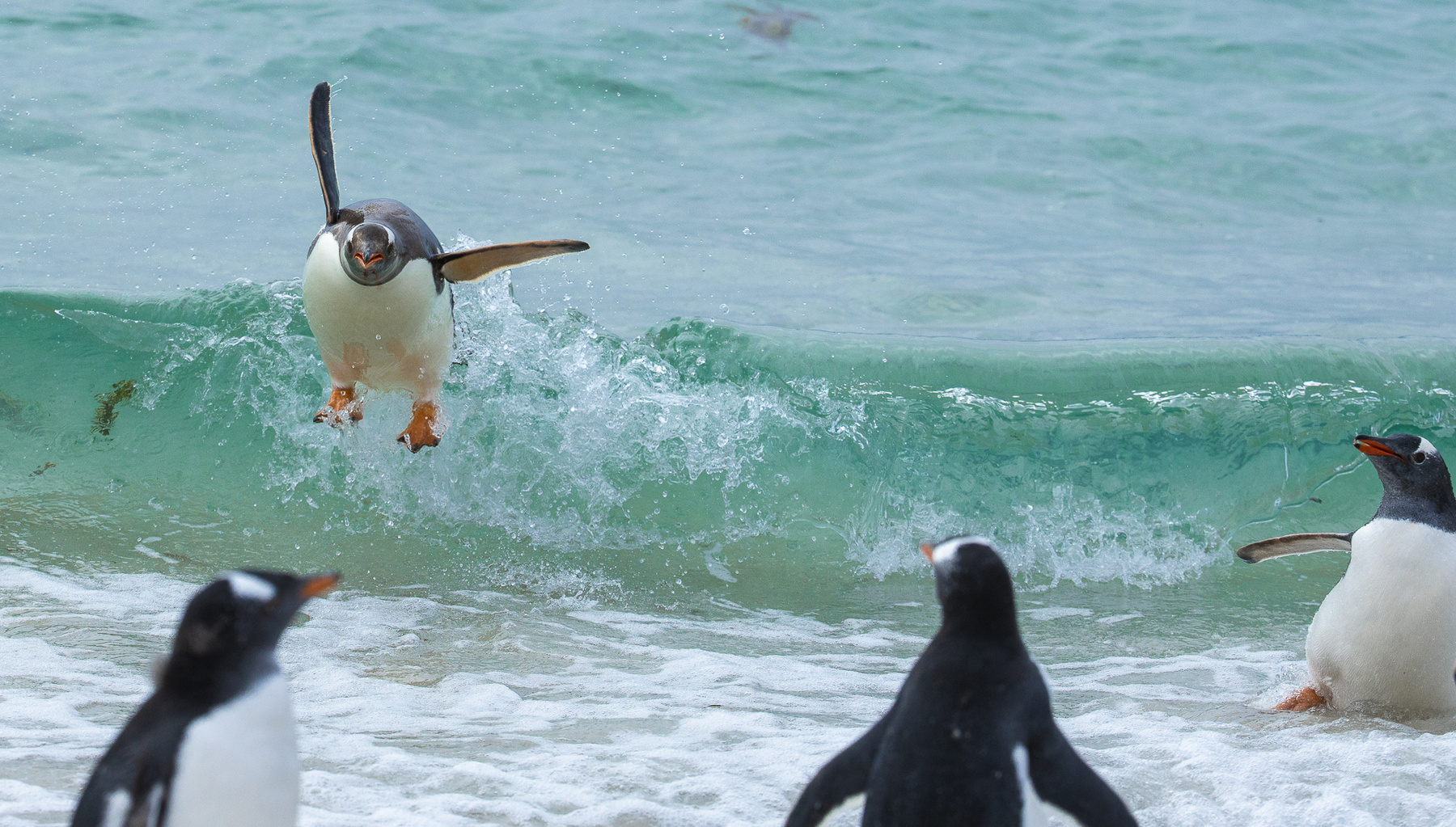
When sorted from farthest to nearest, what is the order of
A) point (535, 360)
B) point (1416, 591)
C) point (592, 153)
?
1. point (592, 153)
2. point (535, 360)
3. point (1416, 591)

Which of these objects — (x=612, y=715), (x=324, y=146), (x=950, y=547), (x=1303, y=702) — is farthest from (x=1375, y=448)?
(x=324, y=146)

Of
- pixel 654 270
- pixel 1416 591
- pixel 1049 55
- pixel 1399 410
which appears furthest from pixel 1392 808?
pixel 1049 55

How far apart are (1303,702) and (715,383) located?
123 inches

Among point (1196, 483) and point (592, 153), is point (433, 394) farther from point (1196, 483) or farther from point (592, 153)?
point (592, 153)

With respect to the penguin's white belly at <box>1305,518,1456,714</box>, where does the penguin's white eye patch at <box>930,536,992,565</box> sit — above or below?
above

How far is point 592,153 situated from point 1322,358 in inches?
218

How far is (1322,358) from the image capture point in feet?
22.3

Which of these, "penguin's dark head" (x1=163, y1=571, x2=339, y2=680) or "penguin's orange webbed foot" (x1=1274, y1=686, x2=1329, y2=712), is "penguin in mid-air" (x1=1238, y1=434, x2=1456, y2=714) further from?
"penguin's dark head" (x1=163, y1=571, x2=339, y2=680)

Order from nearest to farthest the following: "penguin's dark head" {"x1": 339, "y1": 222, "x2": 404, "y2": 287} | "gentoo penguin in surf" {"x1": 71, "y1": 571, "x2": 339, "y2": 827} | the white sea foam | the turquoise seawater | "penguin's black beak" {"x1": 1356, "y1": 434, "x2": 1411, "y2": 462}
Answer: "gentoo penguin in surf" {"x1": 71, "y1": 571, "x2": 339, "y2": 827}
the white sea foam
the turquoise seawater
"penguin's black beak" {"x1": 1356, "y1": 434, "x2": 1411, "y2": 462}
"penguin's dark head" {"x1": 339, "y1": 222, "x2": 404, "y2": 287}

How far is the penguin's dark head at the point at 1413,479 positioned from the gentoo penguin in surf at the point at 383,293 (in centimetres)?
244

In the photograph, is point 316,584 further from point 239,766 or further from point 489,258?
point 489,258

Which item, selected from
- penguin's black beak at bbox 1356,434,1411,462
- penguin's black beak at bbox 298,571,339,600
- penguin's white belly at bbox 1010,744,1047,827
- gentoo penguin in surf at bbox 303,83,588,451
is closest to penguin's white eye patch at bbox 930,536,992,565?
penguin's white belly at bbox 1010,744,1047,827

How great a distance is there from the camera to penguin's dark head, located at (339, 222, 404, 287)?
13.8 ft

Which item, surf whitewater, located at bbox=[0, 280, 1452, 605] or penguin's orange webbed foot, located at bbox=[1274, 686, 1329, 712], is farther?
surf whitewater, located at bbox=[0, 280, 1452, 605]
